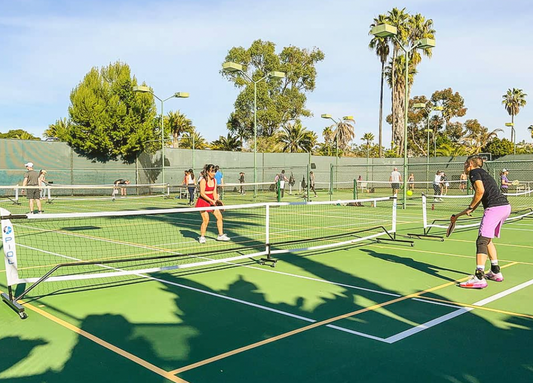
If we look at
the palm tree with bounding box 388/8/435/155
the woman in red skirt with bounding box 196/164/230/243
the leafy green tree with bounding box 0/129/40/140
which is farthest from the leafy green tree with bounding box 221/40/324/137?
the woman in red skirt with bounding box 196/164/230/243

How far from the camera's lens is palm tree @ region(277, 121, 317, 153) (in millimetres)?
Result: 64188

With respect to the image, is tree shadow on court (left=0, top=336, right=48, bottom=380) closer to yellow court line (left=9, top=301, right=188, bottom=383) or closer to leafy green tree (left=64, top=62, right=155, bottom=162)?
yellow court line (left=9, top=301, right=188, bottom=383)

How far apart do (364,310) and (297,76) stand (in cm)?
6233

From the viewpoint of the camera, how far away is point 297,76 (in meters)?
66.2

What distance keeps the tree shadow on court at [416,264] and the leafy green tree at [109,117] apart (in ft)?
116

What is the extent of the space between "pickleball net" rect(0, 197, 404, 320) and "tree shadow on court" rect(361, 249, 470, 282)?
73 centimetres

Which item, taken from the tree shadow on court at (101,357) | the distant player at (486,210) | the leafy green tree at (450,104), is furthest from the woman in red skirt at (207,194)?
the leafy green tree at (450,104)

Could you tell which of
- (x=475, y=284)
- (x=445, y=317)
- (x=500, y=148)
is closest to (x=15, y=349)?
(x=445, y=317)

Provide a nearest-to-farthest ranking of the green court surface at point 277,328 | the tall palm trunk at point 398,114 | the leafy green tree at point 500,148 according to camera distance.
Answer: the green court surface at point 277,328 → the leafy green tree at point 500,148 → the tall palm trunk at point 398,114

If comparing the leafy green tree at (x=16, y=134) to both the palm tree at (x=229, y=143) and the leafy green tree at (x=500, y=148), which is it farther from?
the leafy green tree at (x=500, y=148)

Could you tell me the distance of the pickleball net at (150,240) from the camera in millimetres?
7711

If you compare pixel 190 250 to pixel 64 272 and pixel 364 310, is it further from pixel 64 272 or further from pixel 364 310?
pixel 364 310

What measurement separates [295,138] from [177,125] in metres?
16.2

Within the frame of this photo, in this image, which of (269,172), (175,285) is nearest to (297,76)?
(269,172)
